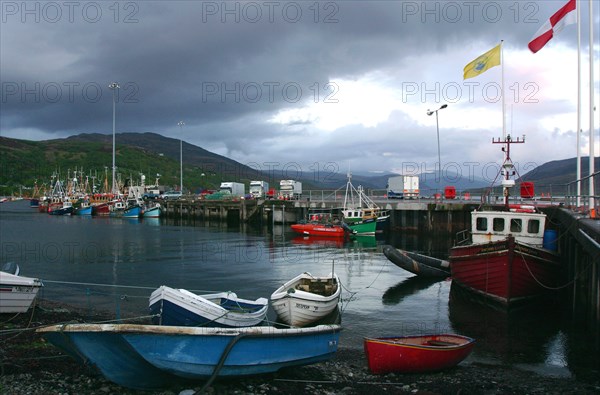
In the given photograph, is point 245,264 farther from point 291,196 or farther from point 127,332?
point 291,196

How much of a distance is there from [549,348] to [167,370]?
12.8 m

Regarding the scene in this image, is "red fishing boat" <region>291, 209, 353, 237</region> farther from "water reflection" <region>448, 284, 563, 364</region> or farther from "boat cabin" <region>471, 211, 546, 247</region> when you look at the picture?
"water reflection" <region>448, 284, 563, 364</region>

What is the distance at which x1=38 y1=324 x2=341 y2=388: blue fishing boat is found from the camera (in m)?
10.9

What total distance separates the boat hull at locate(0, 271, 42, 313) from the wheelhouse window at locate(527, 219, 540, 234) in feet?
69.2

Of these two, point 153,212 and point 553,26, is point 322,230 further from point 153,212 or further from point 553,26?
point 153,212

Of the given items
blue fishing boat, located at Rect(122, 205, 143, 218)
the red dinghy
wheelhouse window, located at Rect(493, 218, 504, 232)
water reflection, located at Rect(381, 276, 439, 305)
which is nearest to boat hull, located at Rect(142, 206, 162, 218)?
blue fishing boat, located at Rect(122, 205, 143, 218)

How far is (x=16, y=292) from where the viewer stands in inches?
687

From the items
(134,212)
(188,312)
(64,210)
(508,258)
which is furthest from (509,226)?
(64,210)

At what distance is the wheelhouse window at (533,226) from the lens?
23.1 metres

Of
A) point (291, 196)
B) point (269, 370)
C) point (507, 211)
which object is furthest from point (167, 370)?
point (291, 196)

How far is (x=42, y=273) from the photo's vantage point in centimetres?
3130

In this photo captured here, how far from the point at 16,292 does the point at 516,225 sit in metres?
21.4

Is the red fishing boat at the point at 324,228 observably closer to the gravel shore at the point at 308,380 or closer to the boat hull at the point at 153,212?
the gravel shore at the point at 308,380

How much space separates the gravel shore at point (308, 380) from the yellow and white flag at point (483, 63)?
21296 millimetres
